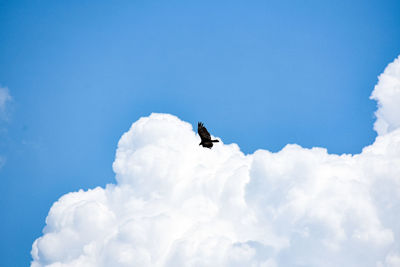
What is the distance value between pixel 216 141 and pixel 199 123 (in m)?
2.97

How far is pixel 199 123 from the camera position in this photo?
10175cm

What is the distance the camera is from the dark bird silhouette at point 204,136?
101750 mm

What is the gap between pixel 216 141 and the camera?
102688 millimetres

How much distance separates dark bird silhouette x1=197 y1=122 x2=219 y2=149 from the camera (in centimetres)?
10175

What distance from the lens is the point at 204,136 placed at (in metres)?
102
